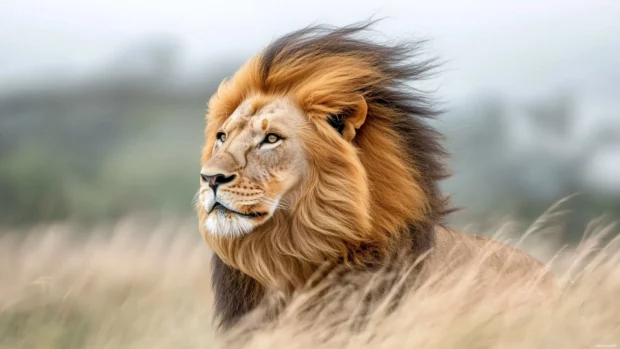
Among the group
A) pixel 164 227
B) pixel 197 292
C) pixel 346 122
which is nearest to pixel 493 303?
pixel 346 122

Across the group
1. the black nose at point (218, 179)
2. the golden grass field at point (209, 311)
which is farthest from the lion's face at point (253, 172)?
the golden grass field at point (209, 311)

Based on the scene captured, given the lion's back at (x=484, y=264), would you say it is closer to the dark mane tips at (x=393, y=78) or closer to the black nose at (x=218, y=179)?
the dark mane tips at (x=393, y=78)

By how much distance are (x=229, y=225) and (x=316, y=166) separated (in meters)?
0.42

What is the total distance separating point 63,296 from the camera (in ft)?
12.6

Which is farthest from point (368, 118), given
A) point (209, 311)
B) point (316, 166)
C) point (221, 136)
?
point (209, 311)

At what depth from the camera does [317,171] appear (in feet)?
10.9

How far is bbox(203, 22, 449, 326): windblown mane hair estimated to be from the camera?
3369 millimetres

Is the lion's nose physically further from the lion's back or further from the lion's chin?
the lion's back

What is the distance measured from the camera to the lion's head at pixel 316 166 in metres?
3.23

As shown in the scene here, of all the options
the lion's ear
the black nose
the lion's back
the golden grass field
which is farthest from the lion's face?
the lion's back

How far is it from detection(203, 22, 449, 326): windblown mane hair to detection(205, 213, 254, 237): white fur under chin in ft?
0.41

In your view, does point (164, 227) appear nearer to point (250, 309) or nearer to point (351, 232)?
point (250, 309)

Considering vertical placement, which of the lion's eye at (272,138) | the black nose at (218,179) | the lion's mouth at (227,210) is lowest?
the lion's mouth at (227,210)

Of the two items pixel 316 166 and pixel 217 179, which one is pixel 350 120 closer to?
pixel 316 166
